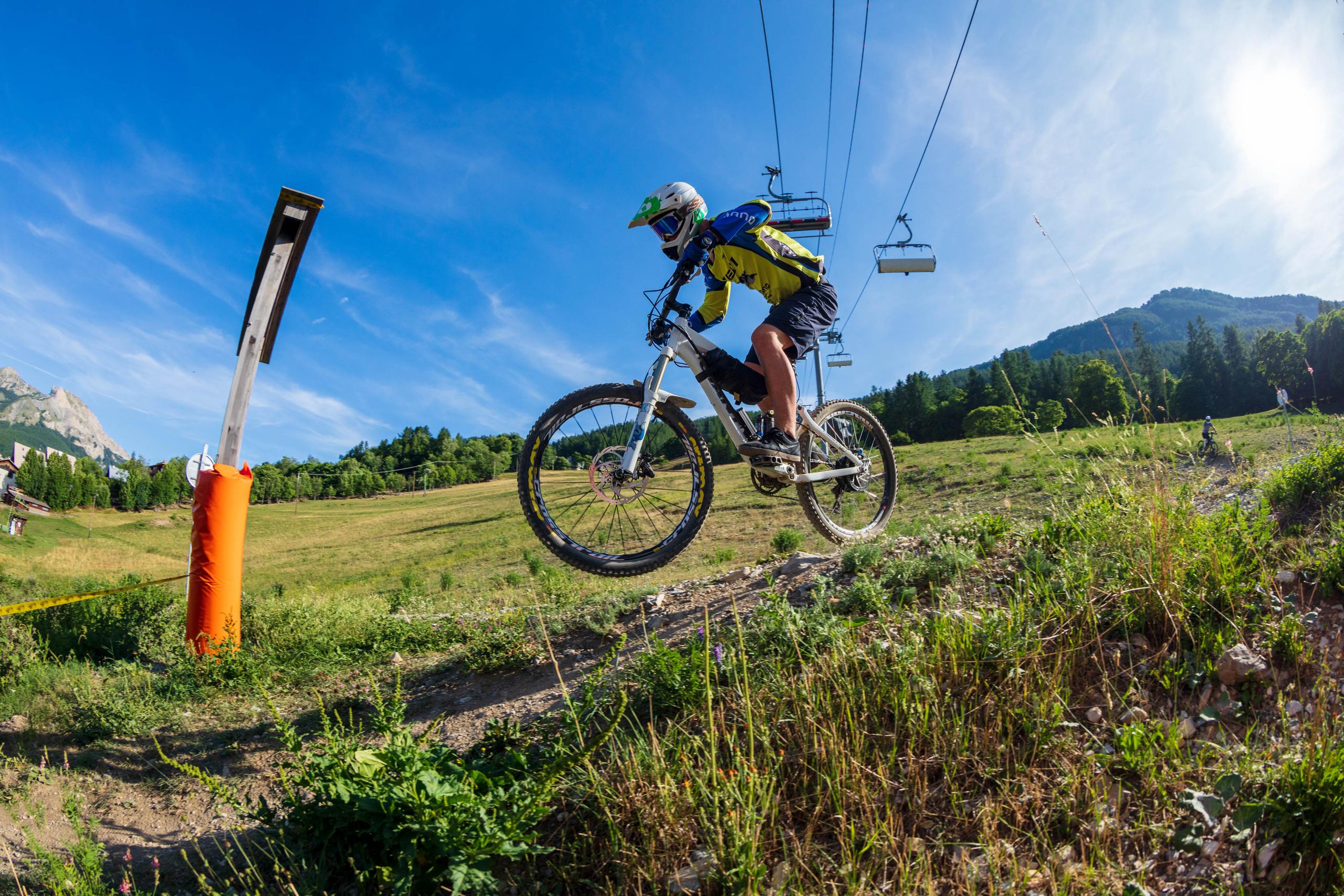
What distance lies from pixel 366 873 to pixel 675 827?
1.41 m

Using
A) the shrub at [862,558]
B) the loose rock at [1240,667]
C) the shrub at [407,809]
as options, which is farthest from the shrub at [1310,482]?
the shrub at [407,809]

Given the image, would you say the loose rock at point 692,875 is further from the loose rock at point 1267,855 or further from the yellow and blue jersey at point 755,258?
the yellow and blue jersey at point 755,258

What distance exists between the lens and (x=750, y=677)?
370cm

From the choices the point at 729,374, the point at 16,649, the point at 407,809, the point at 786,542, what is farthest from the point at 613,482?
the point at 786,542

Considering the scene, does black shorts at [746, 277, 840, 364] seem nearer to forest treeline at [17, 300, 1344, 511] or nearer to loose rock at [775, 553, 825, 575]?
loose rock at [775, 553, 825, 575]

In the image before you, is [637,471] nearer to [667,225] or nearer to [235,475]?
[667,225]

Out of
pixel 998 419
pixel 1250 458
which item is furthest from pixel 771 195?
pixel 998 419

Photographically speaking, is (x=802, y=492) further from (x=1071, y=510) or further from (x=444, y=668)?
(x=444, y=668)

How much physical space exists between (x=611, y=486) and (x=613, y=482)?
0.10ft

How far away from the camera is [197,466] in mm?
7023

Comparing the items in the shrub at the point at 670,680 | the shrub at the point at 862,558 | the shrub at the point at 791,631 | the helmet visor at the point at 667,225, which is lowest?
the shrub at the point at 670,680

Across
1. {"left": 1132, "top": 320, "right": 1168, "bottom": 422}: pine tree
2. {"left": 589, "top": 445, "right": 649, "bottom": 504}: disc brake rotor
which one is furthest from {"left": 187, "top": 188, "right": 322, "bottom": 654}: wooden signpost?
{"left": 1132, "top": 320, "right": 1168, "bottom": 422}: pine tree

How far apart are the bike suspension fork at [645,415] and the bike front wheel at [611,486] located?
63 mm

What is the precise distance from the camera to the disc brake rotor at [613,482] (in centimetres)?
470
